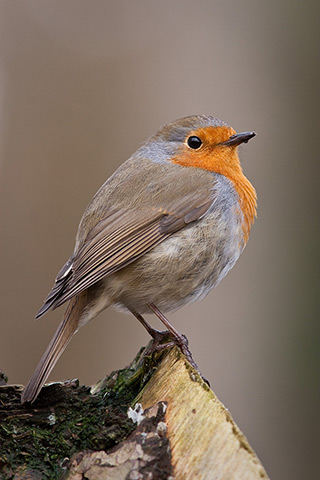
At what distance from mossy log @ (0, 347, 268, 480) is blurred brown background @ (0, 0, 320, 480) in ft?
10.1

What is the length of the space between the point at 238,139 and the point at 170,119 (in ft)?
8.58

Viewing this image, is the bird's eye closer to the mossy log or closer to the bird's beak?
the bird's beak

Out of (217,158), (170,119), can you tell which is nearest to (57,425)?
(217,158)

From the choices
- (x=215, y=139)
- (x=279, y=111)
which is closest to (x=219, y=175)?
(x=215, y=139)

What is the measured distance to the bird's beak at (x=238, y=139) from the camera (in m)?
3.71

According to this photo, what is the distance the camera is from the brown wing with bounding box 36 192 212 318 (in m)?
3.10

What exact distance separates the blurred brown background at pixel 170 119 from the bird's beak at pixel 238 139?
2.14 m

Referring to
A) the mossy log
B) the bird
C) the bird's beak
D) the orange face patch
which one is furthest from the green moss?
the bird's beak

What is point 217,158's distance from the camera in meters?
3.79

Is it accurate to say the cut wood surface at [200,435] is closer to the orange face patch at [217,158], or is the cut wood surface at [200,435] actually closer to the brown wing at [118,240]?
the brown wing at [118,240]

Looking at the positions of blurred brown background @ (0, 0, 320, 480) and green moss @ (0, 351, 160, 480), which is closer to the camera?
green moss @ (0, 351, 160, 480)

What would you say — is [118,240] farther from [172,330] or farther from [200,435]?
[200,435]

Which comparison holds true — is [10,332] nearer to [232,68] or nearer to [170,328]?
[170,328]

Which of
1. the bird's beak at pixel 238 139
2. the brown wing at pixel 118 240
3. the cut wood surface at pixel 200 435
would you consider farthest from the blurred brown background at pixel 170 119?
the cut wood surface at pixel 200 435
